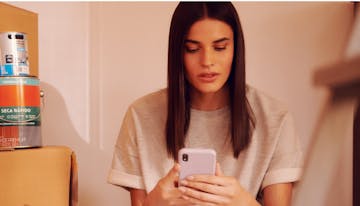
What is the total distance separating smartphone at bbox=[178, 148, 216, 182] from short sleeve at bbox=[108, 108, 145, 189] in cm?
22

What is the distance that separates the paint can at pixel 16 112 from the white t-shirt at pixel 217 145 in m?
0.28

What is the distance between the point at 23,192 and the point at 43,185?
0.05 metres

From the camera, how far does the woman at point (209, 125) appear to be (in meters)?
0.95

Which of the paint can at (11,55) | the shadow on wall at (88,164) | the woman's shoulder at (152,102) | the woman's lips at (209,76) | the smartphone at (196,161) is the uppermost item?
the paint can at (11,55)

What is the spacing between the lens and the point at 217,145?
3.51 ft

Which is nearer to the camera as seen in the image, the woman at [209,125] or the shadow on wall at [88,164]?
the woman at [209,125]

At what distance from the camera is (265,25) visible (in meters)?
1.29

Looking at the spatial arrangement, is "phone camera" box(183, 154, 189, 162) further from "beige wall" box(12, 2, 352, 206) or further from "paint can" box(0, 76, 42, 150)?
"beige wall" box(12, 2, 352, 206)

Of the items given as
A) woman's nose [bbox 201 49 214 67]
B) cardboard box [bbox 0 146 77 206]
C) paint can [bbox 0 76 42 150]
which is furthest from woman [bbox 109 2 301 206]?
paint can [bbox 0 76 42 150]

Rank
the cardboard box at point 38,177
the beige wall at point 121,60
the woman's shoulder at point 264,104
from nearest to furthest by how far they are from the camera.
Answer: the cardboard box at point 38,177, the woman's shoulder at point 264,104, the beige wall at point 121,60

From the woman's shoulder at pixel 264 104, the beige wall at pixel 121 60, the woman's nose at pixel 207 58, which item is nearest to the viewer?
the woman's nose at pixel 207 58

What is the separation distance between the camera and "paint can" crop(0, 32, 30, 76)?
33.6 inches

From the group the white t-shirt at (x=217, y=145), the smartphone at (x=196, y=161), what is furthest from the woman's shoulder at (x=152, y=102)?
the smartphone at (x=196, y=161)

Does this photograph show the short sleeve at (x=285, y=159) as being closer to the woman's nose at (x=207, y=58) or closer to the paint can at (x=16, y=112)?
the woman's nose at (x=207, y=58)
